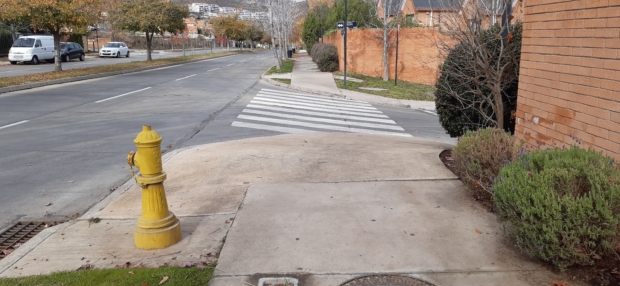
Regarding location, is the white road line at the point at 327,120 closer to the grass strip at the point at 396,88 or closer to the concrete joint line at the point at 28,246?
the grass strip at the point at 396,88

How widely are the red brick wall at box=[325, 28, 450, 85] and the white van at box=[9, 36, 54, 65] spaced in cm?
2173

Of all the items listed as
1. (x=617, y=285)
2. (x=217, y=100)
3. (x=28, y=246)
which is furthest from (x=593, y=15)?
(x=217, y=100)

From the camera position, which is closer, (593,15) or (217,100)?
(593,15)


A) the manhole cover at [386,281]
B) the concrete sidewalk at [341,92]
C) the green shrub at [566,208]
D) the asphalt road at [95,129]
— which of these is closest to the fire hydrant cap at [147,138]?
the manhole cover at [386,281]

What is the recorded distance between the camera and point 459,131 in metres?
8.02

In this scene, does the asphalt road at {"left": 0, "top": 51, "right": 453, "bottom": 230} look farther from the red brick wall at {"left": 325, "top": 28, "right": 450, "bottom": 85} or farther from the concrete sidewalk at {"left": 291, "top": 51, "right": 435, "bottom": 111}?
the red brick wall at {"left": 325, "top": 28, "right": 450, "bottom": 85}

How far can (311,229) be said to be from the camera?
4.47m

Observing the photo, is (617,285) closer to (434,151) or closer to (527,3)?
(527,3)

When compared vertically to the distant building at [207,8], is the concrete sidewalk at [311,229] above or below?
below

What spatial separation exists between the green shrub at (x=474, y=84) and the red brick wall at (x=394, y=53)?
1434cm

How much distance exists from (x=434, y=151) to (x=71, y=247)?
5.13m

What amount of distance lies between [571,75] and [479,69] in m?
2.20

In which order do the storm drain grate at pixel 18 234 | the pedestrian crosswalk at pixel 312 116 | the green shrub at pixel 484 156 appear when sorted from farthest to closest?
the pedestrian crosswalk at pixel 312 116 → the green shrub at pixel 484 156 → the storm drain grate at pixel 18 234

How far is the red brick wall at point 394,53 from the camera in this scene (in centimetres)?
2356
